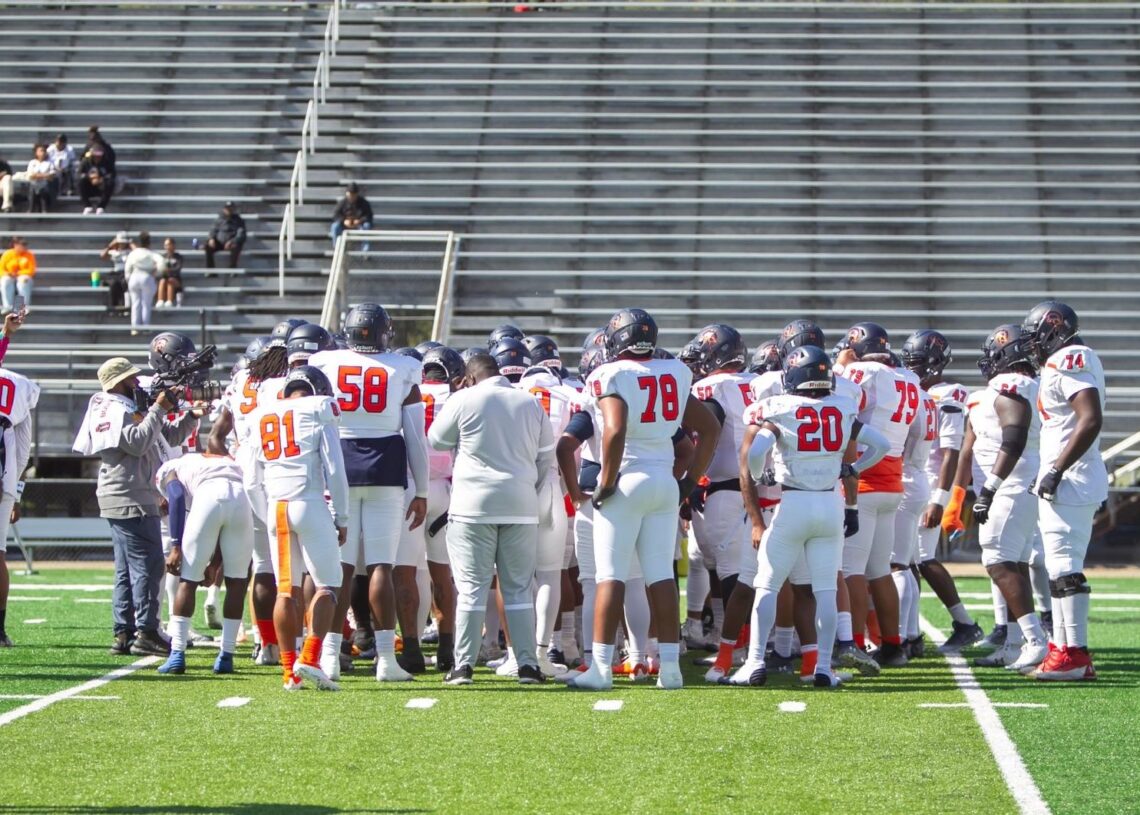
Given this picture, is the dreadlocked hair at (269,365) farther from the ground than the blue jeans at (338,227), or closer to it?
closer to it

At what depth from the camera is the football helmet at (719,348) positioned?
31.7 ft

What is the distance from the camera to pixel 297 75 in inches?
1029

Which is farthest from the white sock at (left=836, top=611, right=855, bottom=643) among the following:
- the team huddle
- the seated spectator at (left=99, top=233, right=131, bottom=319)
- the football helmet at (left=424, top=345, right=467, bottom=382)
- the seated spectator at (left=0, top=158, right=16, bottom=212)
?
the seated spectator at (left=0, top=158, right=16, bottom=212)

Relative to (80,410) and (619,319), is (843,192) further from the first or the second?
(619,319)

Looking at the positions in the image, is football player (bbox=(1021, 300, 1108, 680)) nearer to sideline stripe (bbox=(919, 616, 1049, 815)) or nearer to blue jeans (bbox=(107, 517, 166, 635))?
sideline stripe (bbox=(919, 616, 1049, 815))

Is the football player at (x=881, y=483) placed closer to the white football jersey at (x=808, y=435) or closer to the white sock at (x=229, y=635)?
the white football jersey at (x=808, y=435)

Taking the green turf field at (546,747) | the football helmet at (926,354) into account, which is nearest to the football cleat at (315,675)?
the green turf field at (546,747)

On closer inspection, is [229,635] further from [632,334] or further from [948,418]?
[948,418]

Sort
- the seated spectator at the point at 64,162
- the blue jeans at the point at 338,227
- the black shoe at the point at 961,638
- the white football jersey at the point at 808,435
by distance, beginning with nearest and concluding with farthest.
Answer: the white football jersey at the point at 808,435
the black shoe at the point at 961,638
the blue jeans at the point at 338,227
the seated spectator at the point at 64,162

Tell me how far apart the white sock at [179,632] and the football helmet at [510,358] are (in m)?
2.12

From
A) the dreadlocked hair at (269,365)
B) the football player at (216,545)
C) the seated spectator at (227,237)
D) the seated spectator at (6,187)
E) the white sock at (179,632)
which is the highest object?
the seated spectator at (6,187)

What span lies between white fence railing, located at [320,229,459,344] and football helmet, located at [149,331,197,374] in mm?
9861

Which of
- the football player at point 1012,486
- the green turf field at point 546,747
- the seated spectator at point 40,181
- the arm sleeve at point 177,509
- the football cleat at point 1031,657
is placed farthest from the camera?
the seated spectator at point 40,181

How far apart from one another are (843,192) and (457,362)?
48.2 feet
